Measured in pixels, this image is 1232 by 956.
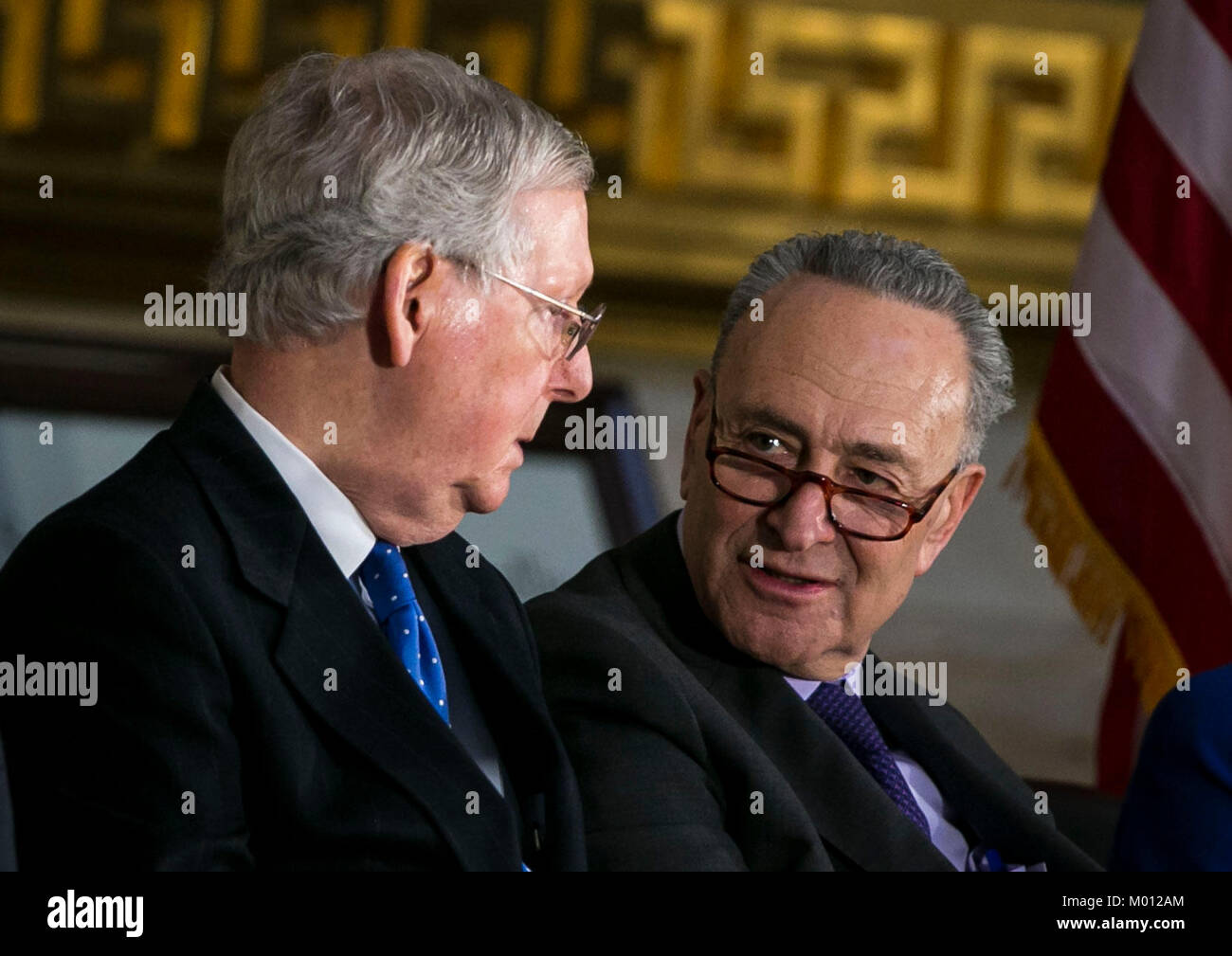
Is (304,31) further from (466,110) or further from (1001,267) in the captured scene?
(466,110)

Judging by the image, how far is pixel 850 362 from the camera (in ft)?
6.35

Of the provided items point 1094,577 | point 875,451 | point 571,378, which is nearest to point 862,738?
point 875,451

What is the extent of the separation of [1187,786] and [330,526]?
0.87 m

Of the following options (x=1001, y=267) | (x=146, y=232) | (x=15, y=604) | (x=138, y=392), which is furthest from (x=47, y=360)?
(x=1001, y=267)

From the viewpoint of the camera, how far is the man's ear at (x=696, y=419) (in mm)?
2068

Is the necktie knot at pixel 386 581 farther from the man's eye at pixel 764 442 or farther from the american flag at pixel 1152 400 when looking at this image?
the american flag at pixel 1152 400

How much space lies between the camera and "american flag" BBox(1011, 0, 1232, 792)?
10.4 feet

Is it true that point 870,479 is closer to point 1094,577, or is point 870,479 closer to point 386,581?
point 386,581

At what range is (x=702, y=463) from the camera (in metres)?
2.03

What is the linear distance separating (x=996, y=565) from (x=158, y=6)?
321 centimetres

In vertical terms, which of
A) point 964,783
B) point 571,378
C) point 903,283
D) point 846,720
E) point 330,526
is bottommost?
point 964,783

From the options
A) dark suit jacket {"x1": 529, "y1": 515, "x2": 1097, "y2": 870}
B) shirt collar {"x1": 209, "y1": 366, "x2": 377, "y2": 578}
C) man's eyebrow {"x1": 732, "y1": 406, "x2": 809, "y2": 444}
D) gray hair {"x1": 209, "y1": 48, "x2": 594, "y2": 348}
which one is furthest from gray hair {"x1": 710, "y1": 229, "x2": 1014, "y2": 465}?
shirt collar {"x1": 209, "y1": 366, "x2": 377, "y2": 578}

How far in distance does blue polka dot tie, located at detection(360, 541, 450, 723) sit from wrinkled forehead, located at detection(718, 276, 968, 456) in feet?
1.68

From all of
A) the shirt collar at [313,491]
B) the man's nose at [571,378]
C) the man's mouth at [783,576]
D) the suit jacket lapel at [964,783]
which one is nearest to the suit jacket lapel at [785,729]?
the man's mouth at [783,576]
